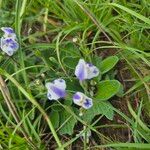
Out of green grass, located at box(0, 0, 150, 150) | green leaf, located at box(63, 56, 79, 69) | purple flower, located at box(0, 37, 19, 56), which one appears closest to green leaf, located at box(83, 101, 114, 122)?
green grass, located at box(0, 0, 150, 150)

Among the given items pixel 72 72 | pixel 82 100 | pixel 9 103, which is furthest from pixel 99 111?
pixel 9 103

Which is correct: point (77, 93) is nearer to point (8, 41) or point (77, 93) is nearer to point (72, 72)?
point (72, 72)

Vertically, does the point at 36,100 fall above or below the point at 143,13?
below

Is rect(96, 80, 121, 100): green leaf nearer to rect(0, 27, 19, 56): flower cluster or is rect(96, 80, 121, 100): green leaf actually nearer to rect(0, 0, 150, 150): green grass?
rect(0, 0, 150, 150): green grass

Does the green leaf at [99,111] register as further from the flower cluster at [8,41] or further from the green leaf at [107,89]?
the flower cluster at [8,41]

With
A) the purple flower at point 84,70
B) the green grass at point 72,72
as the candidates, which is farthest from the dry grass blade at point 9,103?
the purple flower at point 84,70

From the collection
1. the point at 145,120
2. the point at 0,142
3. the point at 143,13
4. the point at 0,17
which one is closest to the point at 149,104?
the point at 145,120

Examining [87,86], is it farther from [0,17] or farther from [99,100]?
[0,17]
